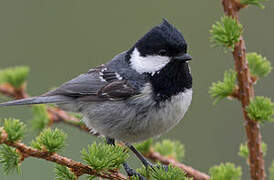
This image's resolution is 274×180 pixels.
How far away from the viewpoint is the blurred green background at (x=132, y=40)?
5012 millimetres

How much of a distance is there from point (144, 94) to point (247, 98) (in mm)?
756

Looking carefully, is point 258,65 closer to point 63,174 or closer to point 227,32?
point 227,32

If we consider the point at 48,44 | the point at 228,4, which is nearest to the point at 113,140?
the point at 228,4

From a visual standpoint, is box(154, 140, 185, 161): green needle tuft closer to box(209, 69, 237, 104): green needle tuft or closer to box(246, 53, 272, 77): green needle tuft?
box(209, 69, 237, 104): green needle tuft

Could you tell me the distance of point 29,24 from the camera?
5660 mm

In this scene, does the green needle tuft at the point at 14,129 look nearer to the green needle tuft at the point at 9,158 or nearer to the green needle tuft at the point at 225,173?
the green needle tuft at the point at 9,158

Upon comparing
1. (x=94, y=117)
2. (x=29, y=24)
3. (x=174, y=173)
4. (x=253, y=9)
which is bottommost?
(x=174, y=173)

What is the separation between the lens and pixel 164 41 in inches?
103

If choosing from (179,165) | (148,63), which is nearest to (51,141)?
(179,165)

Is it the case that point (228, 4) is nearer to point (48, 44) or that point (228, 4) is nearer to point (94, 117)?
point (94, 117)

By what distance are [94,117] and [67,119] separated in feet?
0.74

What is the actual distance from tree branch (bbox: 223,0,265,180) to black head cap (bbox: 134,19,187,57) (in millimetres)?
521

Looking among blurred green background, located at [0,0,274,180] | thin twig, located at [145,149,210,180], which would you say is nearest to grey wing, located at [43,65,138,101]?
thin twig, located at [145,149,210,180]

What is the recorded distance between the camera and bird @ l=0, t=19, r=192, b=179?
265 cm
